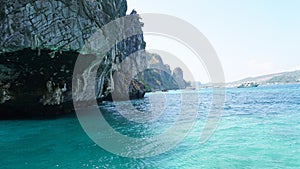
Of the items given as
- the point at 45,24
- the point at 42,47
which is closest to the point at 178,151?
the point at 42,47

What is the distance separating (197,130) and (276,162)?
7232 mm

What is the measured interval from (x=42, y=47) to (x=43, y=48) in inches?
5.0

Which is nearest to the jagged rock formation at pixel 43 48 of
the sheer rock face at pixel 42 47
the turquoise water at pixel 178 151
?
the sheer rock face at pixel 42 47

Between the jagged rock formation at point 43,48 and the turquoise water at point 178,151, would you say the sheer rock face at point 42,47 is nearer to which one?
the jagged rock formation at point 43,48

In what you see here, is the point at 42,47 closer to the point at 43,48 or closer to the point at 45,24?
the point at 43,48

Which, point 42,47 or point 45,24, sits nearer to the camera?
point 45,24

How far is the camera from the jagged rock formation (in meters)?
16.9

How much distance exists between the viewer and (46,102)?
23.9 metres

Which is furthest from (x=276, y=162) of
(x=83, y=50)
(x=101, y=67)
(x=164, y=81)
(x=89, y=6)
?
(x=164, y=81)

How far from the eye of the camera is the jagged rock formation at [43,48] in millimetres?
16906

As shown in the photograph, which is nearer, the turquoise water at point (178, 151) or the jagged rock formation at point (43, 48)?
the turquoise water at point (178, 151)

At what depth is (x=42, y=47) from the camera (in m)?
17.5

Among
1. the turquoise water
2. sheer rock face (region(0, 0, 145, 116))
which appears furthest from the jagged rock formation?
the turquoise water

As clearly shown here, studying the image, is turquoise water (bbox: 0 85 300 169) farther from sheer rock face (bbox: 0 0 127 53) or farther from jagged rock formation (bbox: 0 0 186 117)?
sheer rock face (bbox: 0 0 127 53)
